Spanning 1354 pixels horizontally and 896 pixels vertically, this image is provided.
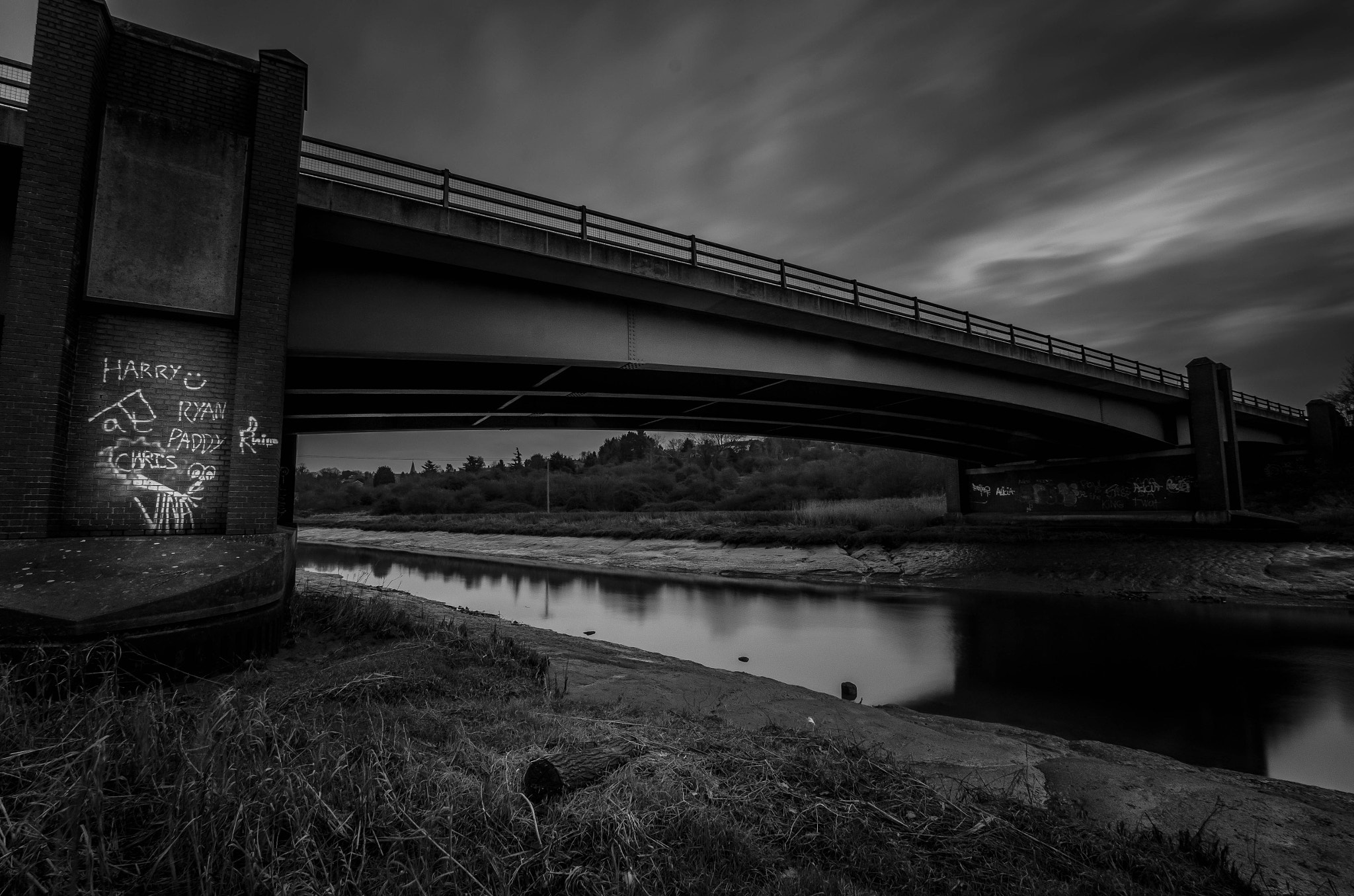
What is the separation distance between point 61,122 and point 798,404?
1983 centimetres

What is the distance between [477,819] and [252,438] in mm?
8797

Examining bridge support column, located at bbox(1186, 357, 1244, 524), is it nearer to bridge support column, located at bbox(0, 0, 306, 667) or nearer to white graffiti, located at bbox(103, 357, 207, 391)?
bridge support column, located at bbox(0, 0, 306, 667)

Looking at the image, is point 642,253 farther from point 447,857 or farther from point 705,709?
point 447,857

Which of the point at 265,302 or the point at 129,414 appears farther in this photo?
the point at 265,302

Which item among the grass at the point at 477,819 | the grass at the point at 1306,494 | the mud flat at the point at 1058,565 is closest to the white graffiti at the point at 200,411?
the grass at the point at 477,819

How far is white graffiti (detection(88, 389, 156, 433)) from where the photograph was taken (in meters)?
9.29

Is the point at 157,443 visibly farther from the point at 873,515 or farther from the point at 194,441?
the point at 873,515

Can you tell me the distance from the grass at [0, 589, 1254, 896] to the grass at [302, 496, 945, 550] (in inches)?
1089

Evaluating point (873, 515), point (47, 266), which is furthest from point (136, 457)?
point (873, 515)

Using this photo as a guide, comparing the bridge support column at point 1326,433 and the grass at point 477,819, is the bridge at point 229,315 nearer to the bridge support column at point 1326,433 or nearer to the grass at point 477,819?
the grass at point 477,819

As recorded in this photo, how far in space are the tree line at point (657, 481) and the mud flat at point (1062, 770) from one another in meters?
42.0

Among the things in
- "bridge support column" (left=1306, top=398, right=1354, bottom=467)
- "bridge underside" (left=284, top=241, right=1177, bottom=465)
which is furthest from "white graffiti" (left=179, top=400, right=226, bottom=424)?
"bridge support column" (left=1306, top=398, right=1354, bottom=467)

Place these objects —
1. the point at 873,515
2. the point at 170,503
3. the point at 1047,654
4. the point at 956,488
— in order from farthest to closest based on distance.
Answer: the point at 956,488
the point at 873,515
the point at 1047,654
the point at 170,503

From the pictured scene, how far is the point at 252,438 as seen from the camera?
998 cm
